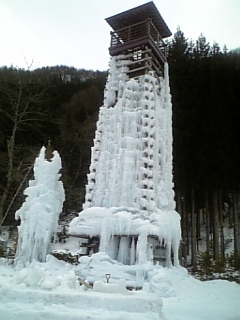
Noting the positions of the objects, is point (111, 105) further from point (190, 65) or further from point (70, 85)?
point (70, 85)

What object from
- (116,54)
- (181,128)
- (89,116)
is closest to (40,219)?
(116,54)

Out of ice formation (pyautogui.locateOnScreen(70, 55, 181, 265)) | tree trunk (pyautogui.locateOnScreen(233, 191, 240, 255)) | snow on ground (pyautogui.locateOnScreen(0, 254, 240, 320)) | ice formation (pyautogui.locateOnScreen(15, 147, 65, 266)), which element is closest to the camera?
snow on ground (pyautogui.locateOnScreen(0, 254, 240, 320))

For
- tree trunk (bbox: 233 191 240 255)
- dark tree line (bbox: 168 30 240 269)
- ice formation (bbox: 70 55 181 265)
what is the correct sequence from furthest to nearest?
tree trunk (bbox: 233 191 240 255) → dark tree line (bbox: 168 30 240 269) → ice formation (bbox: 70 55 181 265)

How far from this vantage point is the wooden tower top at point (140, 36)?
10.8 meters

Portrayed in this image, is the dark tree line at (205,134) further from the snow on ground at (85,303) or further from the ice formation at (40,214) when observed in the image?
the ice formation at (40,214)

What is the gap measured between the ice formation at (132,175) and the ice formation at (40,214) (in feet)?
2.59

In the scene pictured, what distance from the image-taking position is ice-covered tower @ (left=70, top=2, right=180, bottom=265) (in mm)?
8898

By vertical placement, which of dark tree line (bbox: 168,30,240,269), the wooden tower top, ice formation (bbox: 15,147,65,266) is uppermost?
the wooden tower top

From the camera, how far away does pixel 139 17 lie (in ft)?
37.3

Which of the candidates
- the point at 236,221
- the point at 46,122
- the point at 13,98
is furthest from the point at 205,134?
the point at 46,122

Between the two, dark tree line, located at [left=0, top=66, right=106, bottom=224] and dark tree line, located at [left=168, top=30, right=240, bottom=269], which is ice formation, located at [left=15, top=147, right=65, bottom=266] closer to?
dark tree line, located at [left=0, top=66, right=106, bottom=224]

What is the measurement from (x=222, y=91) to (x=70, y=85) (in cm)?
1042

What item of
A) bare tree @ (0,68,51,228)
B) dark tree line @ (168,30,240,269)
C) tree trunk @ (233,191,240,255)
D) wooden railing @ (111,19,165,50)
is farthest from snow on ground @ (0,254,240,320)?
wooden railing @ (111,19,165,50)

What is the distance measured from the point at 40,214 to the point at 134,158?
305 centimetres
